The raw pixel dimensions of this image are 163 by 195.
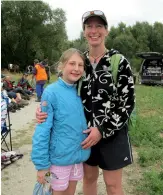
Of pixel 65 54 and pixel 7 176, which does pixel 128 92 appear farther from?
pixel 7 176

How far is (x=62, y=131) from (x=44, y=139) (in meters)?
0.16

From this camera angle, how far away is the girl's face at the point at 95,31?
245cm

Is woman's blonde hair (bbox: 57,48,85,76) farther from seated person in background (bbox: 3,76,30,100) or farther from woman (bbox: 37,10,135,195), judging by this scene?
seated person in background (bbox: 3,76,30,100)

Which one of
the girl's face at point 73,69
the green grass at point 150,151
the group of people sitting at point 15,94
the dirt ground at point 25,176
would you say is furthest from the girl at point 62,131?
the group of people sitting at point 15,94

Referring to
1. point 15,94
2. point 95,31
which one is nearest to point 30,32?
point 15,94

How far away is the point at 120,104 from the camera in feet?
7.74

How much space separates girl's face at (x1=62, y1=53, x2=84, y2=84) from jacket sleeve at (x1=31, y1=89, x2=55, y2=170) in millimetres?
227

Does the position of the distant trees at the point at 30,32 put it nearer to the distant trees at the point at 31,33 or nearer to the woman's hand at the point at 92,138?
the distant trees at the point at 31,33

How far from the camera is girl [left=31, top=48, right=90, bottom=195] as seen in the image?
227cm

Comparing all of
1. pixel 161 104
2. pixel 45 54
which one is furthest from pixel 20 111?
pixel 45 54

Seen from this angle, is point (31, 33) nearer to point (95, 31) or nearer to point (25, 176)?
point (25, 176)

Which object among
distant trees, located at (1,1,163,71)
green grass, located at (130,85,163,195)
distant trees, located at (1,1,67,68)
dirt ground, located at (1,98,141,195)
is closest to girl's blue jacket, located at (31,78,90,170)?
dirt ground, located at (1,98,141,195)

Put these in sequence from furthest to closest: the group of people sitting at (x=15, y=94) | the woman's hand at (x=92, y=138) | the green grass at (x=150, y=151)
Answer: the group of people sitting at (x=15, y=94) < the green grass at (x=150, y=151) < the woman's hand at (x=92, y=138)

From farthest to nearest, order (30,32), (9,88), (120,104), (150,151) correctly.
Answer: (30,32) → (9,88) → (150,151) → (120,104)
